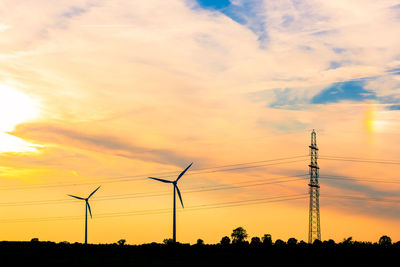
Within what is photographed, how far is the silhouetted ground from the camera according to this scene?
5782 inches

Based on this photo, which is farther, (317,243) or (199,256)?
(317,243)

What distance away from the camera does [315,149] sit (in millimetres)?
184375

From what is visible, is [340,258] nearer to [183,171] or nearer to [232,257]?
[232,257]

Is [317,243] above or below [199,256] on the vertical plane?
above

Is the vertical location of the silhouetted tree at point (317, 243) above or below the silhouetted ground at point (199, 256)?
above

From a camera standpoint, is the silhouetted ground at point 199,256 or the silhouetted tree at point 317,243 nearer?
the silhouetted ground at point 199,256

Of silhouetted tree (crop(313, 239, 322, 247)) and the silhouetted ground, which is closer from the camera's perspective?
the silhouetted ground

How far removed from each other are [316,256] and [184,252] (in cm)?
4528

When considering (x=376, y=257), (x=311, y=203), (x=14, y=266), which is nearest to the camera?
(x=14, y=266)

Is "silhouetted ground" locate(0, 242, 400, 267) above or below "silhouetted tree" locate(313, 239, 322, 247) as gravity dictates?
below

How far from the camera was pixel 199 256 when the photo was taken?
548 feet

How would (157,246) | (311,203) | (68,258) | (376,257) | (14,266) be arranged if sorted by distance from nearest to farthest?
(14,266)
(376,257)
(68,258)
(311,203)
(157,246)

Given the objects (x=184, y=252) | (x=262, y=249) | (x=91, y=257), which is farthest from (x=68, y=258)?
(x=262, y=249)

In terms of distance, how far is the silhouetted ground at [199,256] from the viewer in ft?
482
